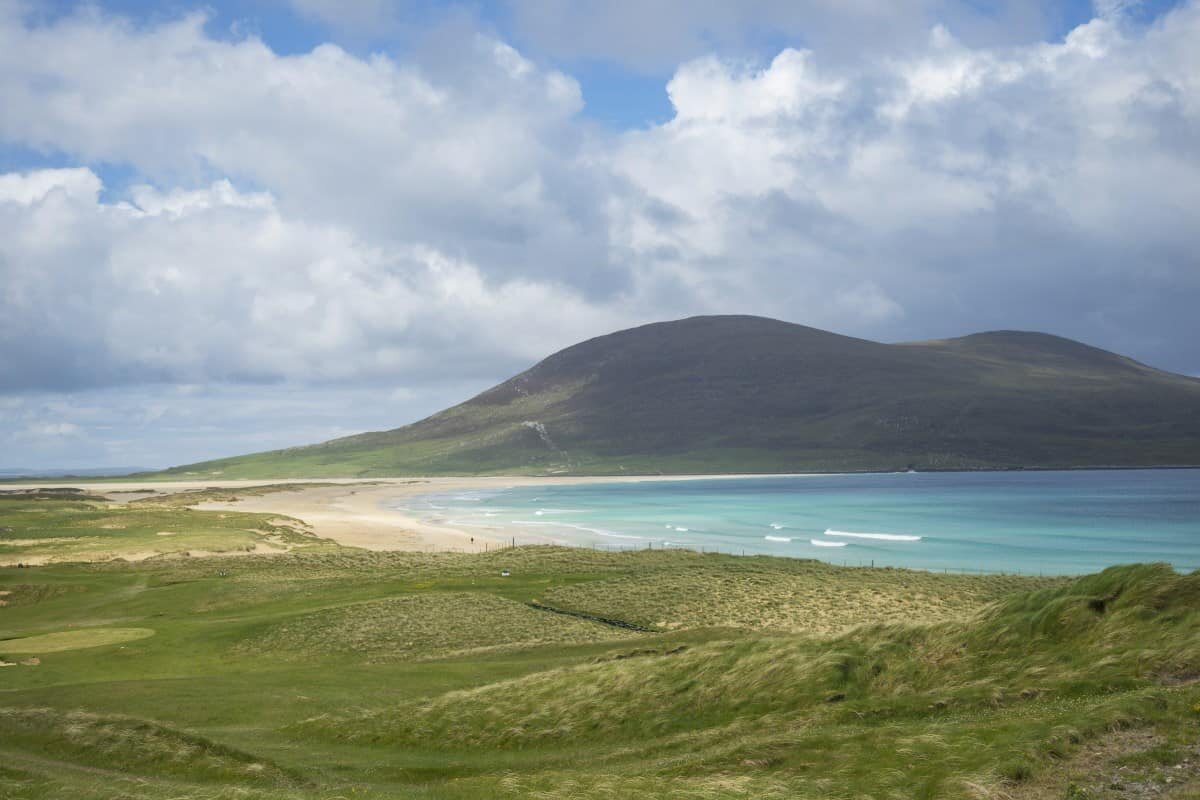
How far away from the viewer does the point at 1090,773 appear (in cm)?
1404

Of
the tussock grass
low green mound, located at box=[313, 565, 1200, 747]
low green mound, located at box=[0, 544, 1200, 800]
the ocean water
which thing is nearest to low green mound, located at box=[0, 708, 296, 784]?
low green mound, located at box=[0, 544, 1200, 800]

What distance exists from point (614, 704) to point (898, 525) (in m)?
108

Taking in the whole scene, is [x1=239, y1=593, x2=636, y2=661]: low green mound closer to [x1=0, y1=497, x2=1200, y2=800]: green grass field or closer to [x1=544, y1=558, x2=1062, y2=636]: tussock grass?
[x1=0, y1=497, x2=1200, y2=800]: green grass field

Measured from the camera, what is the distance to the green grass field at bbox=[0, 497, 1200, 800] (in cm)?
1583

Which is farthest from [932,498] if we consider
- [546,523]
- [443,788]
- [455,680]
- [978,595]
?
[443,788]

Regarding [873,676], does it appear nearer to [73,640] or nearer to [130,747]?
[130,747]

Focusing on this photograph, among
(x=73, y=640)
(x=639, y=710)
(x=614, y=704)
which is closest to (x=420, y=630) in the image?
(x=73, y=640)

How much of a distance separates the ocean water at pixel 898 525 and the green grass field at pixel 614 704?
153 feet

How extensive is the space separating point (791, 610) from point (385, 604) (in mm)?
24850

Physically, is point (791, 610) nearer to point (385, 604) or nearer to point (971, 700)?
point (385, 604)

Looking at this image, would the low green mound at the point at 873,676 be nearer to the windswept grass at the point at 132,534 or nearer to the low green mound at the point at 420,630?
the low green mound at the point at 420,630

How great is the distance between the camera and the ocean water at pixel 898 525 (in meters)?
88.7

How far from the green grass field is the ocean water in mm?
46711

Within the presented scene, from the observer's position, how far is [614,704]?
25.2 metres
